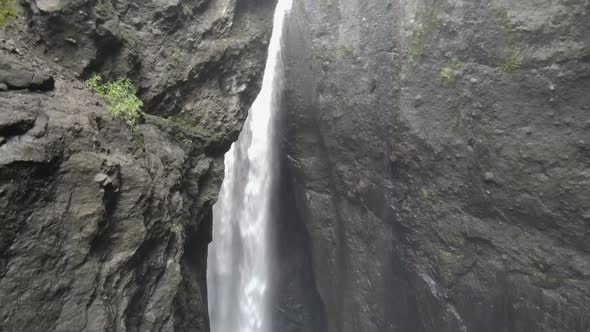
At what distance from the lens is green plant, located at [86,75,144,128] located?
450 centimetres

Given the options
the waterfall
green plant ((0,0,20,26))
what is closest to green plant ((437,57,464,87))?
the waterfall

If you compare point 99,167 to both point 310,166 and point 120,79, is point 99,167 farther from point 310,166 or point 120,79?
point 310,166

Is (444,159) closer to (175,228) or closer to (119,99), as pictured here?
(175,228)

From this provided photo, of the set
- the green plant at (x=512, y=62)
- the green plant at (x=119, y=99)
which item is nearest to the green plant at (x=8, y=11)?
the green plant at (x=119, y=99)

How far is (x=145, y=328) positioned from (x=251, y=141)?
7677 mm

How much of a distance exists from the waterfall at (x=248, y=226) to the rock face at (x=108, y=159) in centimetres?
421

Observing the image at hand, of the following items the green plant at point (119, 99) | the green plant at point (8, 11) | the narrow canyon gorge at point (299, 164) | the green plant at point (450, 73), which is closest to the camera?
the narrow canyon gorge at point (299, 164)

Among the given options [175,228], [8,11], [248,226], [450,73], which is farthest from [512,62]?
[248,226]

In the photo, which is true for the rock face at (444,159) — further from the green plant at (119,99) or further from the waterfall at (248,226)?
the green plant at (119,99)

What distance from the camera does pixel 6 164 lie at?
2938 mm

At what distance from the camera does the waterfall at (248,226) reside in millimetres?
10938

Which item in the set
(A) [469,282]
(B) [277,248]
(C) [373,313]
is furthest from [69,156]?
(B) [277,248]

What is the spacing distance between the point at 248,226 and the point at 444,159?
6565mm

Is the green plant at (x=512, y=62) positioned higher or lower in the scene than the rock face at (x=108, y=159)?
higher
